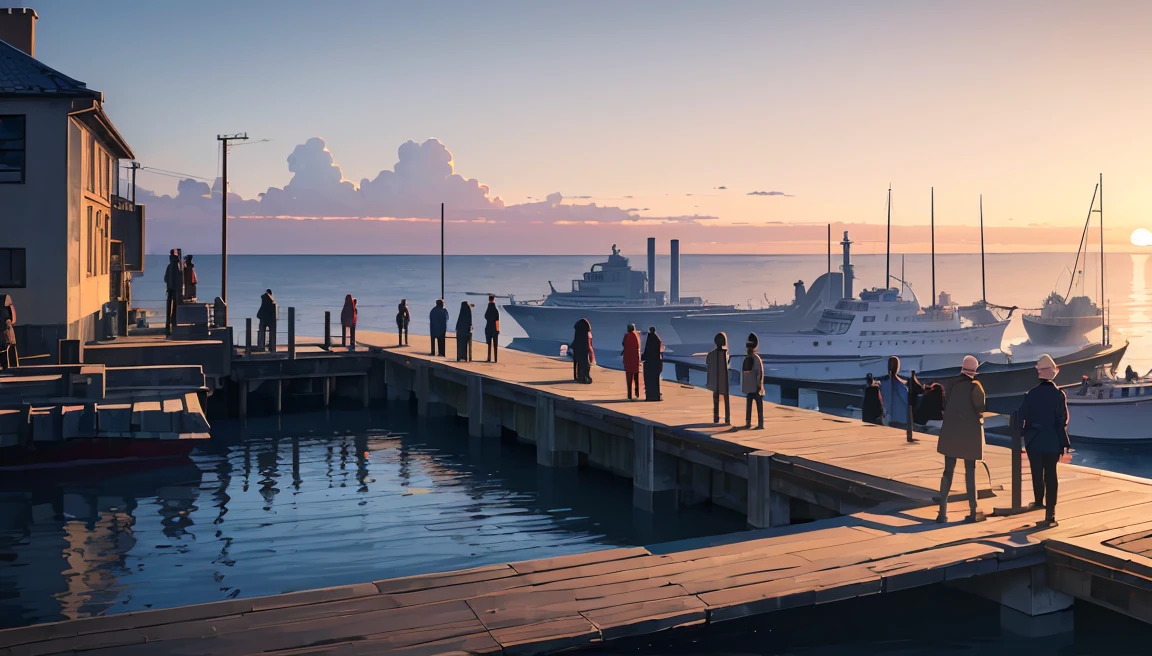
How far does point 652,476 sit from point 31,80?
19.8 m

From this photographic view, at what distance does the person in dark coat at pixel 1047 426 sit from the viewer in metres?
10.5

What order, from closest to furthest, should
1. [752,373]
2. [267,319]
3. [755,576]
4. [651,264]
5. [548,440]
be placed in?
[755,576]
[752,373]
[548,440]
[267,319]
[651,264]

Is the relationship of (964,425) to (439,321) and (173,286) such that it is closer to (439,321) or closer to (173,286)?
(439,321)

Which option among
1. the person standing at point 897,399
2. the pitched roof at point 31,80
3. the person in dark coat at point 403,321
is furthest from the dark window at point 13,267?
the person standing at point 897,399

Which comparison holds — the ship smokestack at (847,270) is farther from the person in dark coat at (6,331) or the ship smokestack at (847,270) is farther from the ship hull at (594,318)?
the person in dark coat at (6,331)

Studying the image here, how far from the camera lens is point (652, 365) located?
20.8 m

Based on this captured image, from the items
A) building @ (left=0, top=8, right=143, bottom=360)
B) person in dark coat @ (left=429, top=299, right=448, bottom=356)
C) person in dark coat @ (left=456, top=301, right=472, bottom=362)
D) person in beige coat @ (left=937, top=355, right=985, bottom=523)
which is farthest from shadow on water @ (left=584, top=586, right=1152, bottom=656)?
building @ (left=0, top=8, right=143, bottom=360)

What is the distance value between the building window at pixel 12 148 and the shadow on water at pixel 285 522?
8544mm


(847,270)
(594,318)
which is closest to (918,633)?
(847,270)

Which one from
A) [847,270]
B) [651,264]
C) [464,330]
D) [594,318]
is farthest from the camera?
[651,264]

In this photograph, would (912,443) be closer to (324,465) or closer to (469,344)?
(324,465)

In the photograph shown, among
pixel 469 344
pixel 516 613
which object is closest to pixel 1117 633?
pixel 516 613

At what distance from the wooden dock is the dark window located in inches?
754

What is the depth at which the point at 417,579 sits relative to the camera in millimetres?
9430
